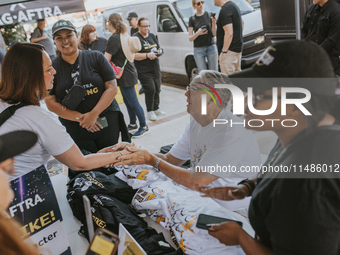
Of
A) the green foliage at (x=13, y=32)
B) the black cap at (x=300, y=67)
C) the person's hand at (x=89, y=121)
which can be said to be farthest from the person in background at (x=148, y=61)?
the green foliage at (x=13, y=32)

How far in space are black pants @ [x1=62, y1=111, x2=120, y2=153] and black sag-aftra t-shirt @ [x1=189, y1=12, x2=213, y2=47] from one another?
9.59 feet

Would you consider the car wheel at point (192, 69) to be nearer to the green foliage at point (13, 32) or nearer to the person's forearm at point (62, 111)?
the person's forearm at point (62, 111)

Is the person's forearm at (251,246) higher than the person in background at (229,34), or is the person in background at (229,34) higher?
the person in background at (229,34)

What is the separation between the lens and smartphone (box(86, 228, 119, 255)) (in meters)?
0.78

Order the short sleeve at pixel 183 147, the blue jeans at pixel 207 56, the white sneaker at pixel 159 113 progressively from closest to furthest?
the short sleeve at pixel 183 147 → the white sneaker at pixel 159 113 → the blue jeans at pixel 207 56

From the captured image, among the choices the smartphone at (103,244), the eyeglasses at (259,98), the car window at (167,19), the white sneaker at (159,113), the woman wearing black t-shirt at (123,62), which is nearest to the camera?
the smartphone at (103,244)

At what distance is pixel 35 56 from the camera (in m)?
1.64

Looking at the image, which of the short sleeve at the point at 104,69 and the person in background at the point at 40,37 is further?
the person in background at the point at 40,37

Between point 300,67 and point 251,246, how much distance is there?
0.75 meters

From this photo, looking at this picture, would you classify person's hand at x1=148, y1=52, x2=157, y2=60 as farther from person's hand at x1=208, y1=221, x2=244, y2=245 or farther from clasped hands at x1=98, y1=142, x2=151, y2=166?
person's hand at x1=208, y1=221, x2=244, y2=245

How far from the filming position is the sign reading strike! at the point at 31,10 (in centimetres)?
367

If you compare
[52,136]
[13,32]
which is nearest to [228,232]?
[52,136]

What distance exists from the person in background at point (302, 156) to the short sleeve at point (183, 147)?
1.11 meters

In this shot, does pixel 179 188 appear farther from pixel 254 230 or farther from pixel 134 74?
pixel 134 74
